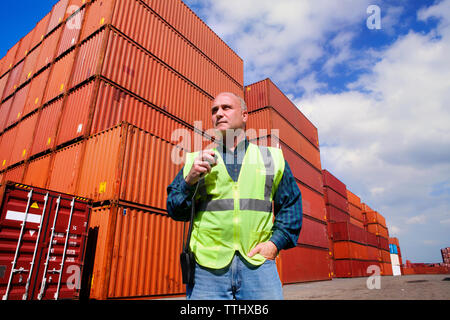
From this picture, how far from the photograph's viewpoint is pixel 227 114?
71.7 inches

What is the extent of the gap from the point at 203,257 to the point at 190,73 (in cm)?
1320

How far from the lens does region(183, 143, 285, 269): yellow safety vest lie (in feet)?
5.03

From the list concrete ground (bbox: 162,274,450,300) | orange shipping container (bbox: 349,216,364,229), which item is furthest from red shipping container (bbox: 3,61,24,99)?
orange shipping container (bbox: 349,216,364,229)

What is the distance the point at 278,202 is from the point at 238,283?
2.01 feet

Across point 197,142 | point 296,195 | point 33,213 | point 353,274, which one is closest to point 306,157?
point 197,142

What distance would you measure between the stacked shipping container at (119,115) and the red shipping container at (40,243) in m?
0.66

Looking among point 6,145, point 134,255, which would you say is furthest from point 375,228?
point 6,145

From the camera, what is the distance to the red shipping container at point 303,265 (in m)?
13.9

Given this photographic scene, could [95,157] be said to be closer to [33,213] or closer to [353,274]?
[33,213]

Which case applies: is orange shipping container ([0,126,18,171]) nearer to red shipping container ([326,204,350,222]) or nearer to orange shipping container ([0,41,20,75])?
orange shipping container ([0,41,20,75])

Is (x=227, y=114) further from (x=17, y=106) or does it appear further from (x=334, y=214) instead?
(x=334, y=214)

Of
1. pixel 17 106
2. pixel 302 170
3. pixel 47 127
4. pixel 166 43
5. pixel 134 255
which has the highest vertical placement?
pixel 166 43

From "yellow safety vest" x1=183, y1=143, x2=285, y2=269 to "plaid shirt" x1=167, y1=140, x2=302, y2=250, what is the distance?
0.05 metres
